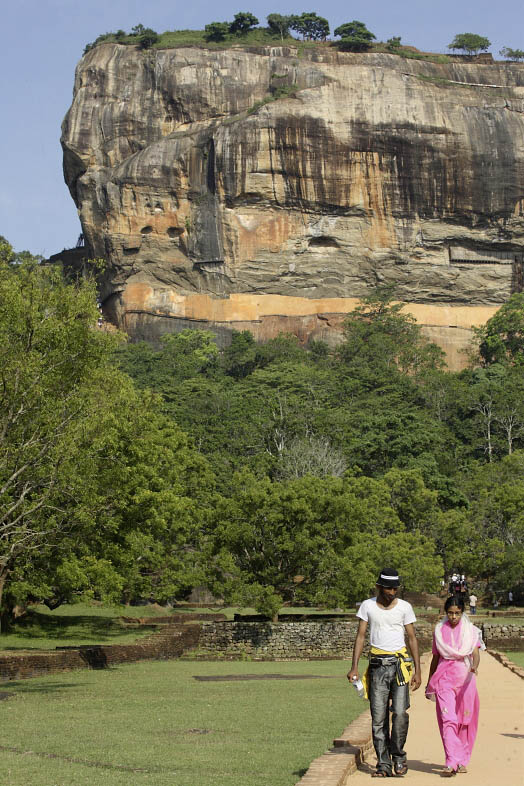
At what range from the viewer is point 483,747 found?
9.10 m

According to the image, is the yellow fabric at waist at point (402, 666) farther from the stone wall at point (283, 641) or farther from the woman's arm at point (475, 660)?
Result: the stone wall at point (283, 641)

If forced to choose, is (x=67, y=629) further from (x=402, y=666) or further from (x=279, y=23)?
(x=279, y=23)

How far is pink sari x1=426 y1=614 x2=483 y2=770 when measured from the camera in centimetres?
791

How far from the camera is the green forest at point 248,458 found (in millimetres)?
16438

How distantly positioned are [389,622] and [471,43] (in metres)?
87.3

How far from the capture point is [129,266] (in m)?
73.9

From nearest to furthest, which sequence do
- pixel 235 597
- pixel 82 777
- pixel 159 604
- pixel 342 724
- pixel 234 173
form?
1. pixel 82 777
2. pixel 342 724
3. pixel 235 597
4. pixel 159 604
5. pixel 234 173

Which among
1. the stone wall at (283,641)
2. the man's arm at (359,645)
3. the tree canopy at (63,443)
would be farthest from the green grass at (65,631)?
the man's arm at (359,645)

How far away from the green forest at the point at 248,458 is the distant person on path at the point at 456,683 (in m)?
7.92

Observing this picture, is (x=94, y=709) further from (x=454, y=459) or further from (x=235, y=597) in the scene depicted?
(x=454, y=459)

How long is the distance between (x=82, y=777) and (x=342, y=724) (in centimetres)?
395

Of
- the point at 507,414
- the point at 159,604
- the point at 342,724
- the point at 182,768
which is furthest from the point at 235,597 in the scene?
the point at 507,414

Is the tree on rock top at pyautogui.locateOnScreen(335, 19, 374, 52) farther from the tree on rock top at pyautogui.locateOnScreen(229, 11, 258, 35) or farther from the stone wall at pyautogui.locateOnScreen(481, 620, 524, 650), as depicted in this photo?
the stone wall at pyautogui.locateOnScreen(481, 620, 524, 650)

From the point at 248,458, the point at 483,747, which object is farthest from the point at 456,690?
the point at 248,458
